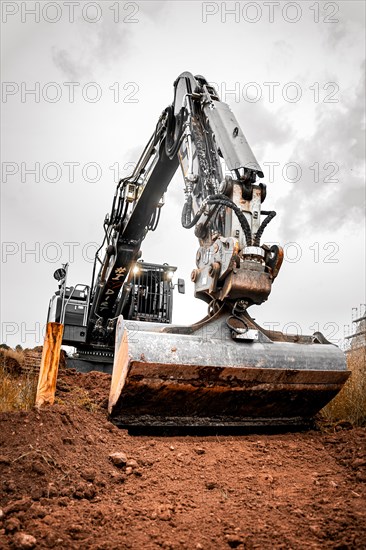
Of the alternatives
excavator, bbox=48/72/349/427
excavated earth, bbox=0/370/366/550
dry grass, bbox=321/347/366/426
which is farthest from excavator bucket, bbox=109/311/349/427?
dry grass, bbox=321/347/366/426

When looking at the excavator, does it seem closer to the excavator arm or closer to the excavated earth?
the excavator arm

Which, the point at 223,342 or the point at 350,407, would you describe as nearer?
the point at 223,342

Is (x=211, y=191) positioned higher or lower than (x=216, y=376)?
higher

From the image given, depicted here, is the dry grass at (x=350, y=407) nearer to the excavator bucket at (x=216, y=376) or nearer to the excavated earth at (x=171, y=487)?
the excavated earth at (x=171, y=487)

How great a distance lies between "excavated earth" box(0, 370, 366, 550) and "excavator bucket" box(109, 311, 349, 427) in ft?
0.66

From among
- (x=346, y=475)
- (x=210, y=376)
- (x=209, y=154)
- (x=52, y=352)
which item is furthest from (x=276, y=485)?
(x=209, y=154)

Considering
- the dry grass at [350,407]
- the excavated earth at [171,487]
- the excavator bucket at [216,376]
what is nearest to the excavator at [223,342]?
the excavator bucket at [216,376]

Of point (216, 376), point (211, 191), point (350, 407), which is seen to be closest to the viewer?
point (216, 376)

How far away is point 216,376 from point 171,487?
45.1 inches

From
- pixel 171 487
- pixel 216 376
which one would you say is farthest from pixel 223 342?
pixel 171 487

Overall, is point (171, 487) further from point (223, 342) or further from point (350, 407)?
point (350, 407)

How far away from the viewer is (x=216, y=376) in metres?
3.83

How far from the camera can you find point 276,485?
115 inches

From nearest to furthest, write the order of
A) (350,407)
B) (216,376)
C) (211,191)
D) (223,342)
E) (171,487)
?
1. (171,487)
2. (216,376)
3. (223,342)
4. (211,191)
5. (350,407)
